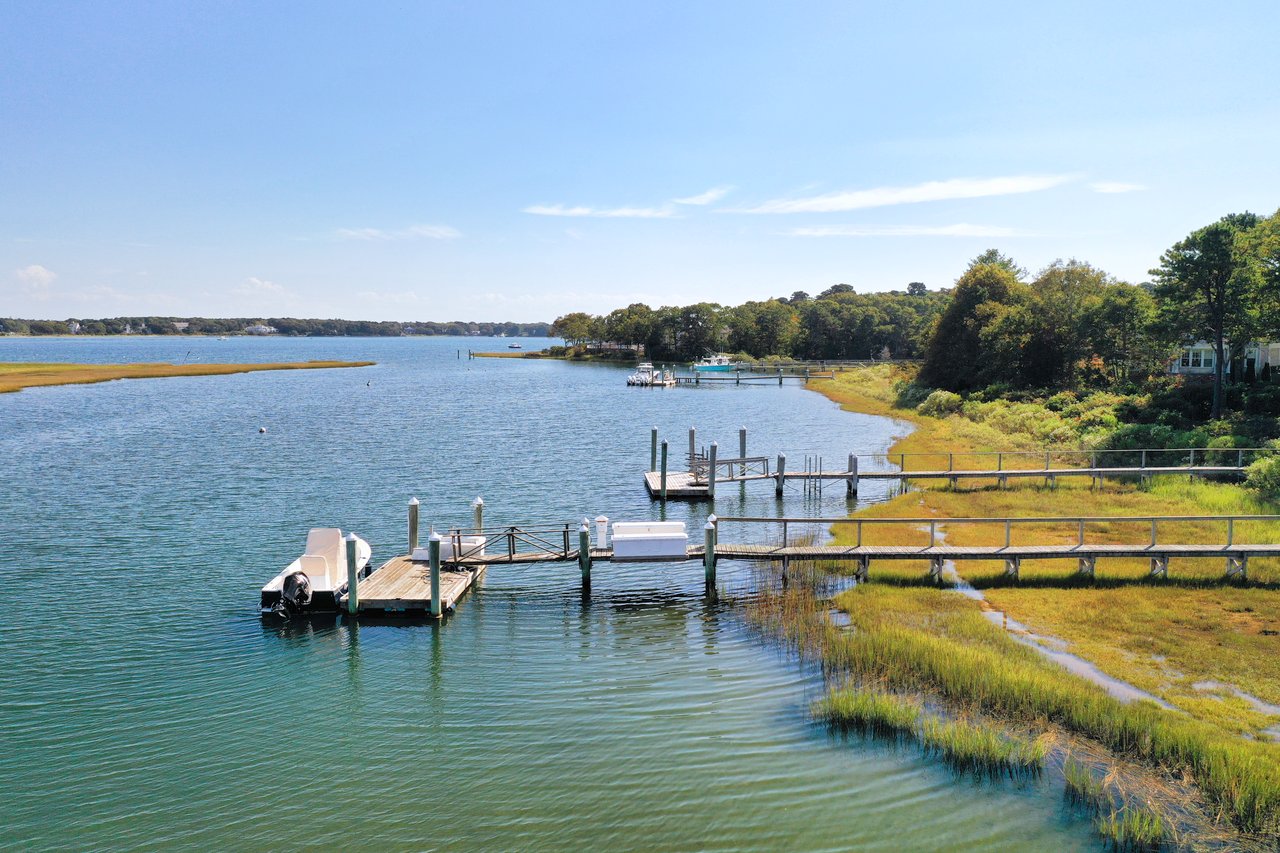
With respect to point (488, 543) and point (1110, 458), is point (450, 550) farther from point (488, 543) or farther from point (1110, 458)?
point (1110, 458)

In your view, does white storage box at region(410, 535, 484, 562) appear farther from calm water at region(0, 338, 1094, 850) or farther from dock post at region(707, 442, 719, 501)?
dock post at region(707, 442, 719, 501)

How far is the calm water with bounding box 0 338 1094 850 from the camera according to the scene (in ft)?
38.6

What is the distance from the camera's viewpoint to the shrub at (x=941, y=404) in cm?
6506

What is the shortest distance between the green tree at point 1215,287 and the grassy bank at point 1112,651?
19.9 meters

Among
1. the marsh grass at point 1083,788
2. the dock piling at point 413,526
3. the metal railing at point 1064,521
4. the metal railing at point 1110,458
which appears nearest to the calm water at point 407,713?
the marsh grass at point 1083,788

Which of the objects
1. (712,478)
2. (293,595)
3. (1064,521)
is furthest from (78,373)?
(1064,521)

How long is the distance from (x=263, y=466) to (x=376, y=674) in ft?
94.5

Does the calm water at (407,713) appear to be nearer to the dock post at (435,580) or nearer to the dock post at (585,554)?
the dock post at (435,580)

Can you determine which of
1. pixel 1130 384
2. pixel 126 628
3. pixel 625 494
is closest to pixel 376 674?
pixel 126 628

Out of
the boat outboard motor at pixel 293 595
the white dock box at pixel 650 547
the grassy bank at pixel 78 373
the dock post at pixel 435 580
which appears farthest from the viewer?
the grassy bank at pixel 78 373

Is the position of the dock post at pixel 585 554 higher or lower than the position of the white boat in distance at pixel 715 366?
lower

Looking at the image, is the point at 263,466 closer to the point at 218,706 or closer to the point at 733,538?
the point at 733,538

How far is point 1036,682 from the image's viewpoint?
47.9ft

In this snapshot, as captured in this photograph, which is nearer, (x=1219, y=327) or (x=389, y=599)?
(x=389, y=599)
